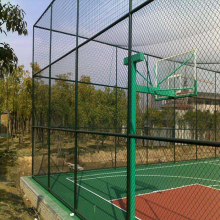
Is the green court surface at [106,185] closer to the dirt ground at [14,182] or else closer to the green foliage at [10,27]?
the dirt ground at [14,182]

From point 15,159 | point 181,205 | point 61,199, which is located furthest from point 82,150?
point 181,205

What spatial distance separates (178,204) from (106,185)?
2.16 m

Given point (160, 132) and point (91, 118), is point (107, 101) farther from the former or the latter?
point (160, 132)

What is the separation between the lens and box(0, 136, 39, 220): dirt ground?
17.7 feet

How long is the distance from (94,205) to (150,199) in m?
1.28

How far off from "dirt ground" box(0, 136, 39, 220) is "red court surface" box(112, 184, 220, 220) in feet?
6.83

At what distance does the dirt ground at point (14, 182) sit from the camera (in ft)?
17.7

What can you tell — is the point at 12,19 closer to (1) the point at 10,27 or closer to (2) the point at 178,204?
(1) the point at 10,27

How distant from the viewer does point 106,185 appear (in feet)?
22.3

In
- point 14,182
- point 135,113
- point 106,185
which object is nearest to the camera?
point 135,113

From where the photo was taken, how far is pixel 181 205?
5148mm

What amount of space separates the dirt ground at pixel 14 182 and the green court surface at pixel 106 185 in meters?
0.78

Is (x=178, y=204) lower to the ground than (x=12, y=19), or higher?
lower

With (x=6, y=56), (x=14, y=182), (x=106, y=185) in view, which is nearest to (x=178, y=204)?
(x=106, y=185)
